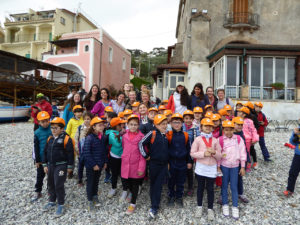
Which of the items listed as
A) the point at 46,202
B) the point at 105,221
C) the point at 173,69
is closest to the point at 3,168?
the point at 46,202

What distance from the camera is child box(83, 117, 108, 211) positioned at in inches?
128

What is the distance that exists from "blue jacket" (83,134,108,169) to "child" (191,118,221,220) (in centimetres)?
167

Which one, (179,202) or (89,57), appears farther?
(89,57)

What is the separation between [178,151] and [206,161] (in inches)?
19.9

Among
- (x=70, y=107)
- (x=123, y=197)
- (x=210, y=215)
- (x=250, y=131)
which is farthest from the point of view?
(x=70, y=107)

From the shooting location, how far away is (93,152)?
130 inches

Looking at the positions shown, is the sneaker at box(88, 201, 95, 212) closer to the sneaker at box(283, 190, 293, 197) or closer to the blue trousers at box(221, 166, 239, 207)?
the blue trousers at box(221, 166, 239, 207)

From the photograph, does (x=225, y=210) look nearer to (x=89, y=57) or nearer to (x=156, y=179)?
(x=156, y=179)

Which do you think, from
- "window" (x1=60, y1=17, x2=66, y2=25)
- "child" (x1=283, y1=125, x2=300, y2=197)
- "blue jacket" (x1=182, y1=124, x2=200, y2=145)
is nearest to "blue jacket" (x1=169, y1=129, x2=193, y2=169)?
"blue jacket" (x1=182, y1=124, x2=200, y2=145)

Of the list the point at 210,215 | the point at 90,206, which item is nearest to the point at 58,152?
the point at 90,206

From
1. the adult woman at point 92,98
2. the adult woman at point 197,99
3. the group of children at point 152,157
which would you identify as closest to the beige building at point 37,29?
the adult woman at point 92,98

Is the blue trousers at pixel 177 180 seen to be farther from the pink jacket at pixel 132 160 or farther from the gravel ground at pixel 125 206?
the pink jacket at pixel 132 160

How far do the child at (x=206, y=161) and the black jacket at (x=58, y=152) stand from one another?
2.16 metres

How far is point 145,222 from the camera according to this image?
9.84ft
